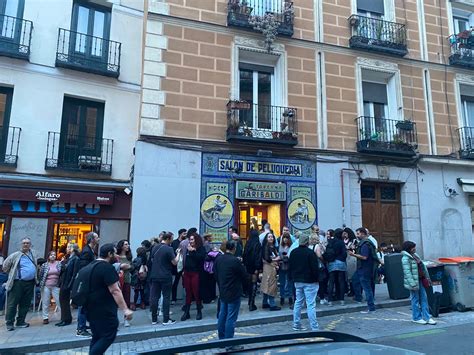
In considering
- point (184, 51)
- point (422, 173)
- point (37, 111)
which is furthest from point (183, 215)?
point (422, 173)

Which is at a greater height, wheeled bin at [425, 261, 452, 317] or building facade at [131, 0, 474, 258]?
building facade at [131, 0, 474, 258]

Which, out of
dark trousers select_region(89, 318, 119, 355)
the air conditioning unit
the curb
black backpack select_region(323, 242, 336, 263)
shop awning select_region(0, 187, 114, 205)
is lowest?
the curb

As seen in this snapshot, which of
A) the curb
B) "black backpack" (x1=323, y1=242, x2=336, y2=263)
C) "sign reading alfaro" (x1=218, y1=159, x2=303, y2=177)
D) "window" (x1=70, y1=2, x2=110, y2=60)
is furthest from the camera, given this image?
"window" (x1=70, y1=2, x2=110, y2=60)

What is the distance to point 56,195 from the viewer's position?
11.0 meters

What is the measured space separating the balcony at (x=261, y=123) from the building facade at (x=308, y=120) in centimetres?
4

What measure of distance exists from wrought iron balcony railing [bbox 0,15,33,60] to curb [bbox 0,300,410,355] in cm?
869

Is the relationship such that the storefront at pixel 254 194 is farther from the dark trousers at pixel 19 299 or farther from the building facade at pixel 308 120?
the dark trousers at pixel 19 299

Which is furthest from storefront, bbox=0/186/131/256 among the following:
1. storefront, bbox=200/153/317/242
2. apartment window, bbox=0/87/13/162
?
storefront, bbox=200/153/317/242

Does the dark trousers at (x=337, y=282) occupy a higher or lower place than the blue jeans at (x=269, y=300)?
higher

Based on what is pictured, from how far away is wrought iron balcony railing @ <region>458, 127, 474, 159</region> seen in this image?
1354 centimetres

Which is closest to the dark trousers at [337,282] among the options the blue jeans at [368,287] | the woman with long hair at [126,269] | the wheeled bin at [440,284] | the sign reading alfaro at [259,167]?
the blue jeans at [368,287]

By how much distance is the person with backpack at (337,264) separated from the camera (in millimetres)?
8836

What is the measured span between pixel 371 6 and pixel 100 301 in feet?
45.9

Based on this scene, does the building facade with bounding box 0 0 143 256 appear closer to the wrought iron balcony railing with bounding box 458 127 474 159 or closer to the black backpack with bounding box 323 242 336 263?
the black backpack with bounding box 323 242 336 263
